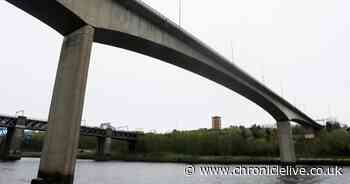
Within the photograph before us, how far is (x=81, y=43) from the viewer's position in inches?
515

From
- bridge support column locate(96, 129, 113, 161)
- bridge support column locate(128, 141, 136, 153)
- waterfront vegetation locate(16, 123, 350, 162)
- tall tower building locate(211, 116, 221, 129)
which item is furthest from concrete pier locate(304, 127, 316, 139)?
tall tower building locate(211, 116, 221, 129)

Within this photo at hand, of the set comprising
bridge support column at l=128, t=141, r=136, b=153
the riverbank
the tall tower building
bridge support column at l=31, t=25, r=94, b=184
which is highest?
the tall tower building

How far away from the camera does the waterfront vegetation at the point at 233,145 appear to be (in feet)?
203

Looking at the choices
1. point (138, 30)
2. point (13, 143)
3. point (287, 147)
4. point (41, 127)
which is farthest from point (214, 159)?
point (138, 30)

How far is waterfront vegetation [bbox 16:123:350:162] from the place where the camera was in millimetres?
61938

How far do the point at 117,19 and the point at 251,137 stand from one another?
210 feet

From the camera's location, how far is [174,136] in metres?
81.9

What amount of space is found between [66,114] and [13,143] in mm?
47023

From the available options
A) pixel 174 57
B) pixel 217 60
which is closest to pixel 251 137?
pixel 217 60

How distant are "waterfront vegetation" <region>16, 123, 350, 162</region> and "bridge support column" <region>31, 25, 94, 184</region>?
51.1 metres

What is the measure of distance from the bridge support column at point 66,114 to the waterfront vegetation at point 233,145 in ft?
168

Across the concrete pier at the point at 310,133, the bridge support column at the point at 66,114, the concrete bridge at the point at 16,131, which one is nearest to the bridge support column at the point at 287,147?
the concrete pier at the point at 310,133

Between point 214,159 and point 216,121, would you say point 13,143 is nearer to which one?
point 214,159

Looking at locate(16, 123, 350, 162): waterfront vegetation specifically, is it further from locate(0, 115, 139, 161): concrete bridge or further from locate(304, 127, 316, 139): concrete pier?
locate(0, 115, 139, 161): concrete bridge
